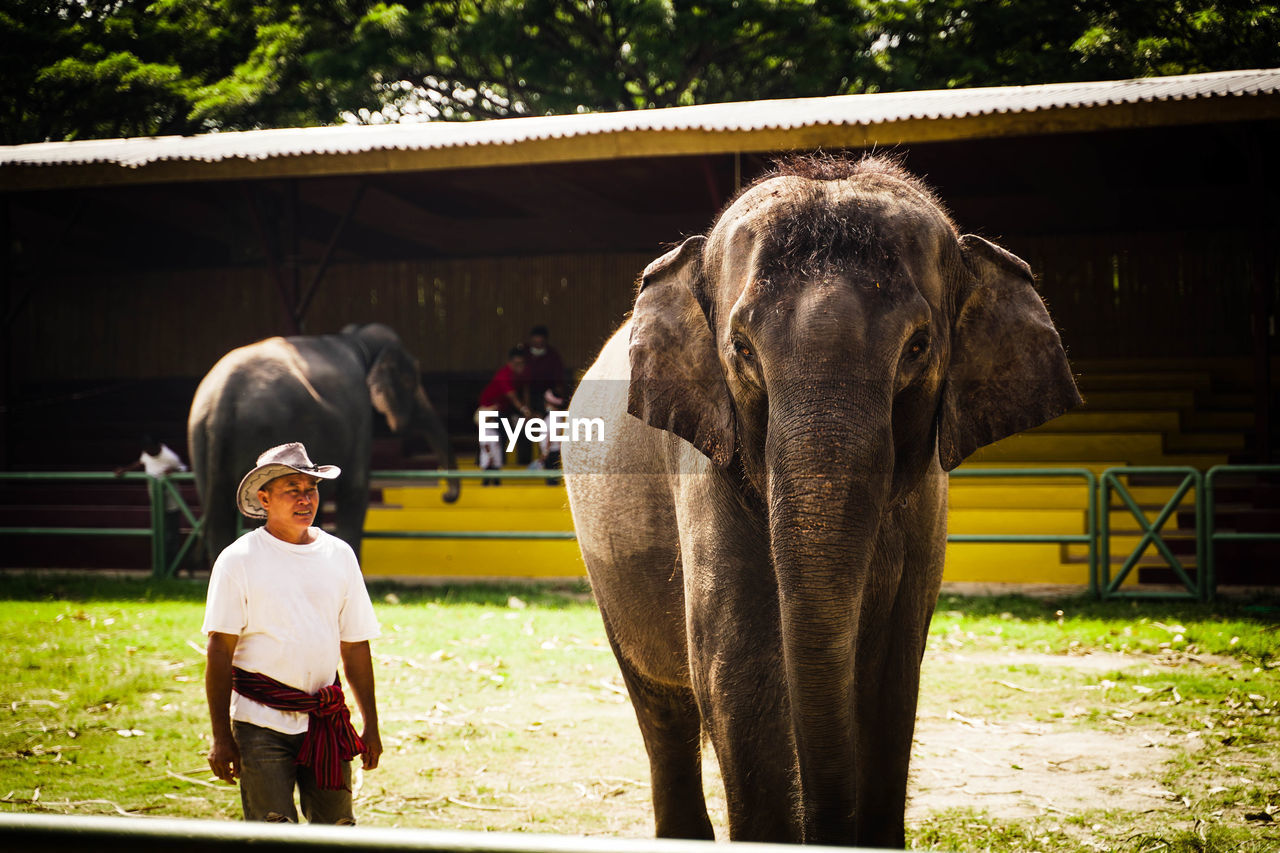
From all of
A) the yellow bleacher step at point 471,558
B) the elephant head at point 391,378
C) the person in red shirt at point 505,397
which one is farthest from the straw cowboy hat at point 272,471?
the elephant head at point 391,378

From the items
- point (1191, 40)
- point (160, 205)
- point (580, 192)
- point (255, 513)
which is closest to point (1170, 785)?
point (255, 513)

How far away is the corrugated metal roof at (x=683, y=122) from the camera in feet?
29.2

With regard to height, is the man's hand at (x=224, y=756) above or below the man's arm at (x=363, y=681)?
below

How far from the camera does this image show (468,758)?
17.3 ft

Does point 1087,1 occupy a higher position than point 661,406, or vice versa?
point 1087,1

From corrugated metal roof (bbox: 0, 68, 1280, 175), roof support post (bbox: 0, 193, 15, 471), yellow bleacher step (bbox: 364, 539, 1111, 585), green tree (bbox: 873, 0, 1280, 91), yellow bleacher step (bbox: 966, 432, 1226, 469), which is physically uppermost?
green tree (bbox: 873, 0, 1280, 91)

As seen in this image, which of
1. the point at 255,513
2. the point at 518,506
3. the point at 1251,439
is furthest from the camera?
the point at 1251,439

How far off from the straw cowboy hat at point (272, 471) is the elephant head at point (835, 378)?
0.90 m

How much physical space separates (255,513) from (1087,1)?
15.5m

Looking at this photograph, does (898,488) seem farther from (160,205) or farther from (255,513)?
(160,205)

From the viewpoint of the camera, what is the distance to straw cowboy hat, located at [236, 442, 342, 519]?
3180 mm

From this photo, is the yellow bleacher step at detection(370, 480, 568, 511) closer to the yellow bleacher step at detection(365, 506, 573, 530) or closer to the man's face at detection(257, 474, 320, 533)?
the yellow bleacher step at detection(365, 506, 573, 530)

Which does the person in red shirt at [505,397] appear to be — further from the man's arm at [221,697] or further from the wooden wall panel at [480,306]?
the man's arm at [221,697]

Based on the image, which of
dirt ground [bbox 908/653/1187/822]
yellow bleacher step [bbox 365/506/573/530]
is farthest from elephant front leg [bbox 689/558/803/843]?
yellow bleacher step [bbox 365/506/573/530]
